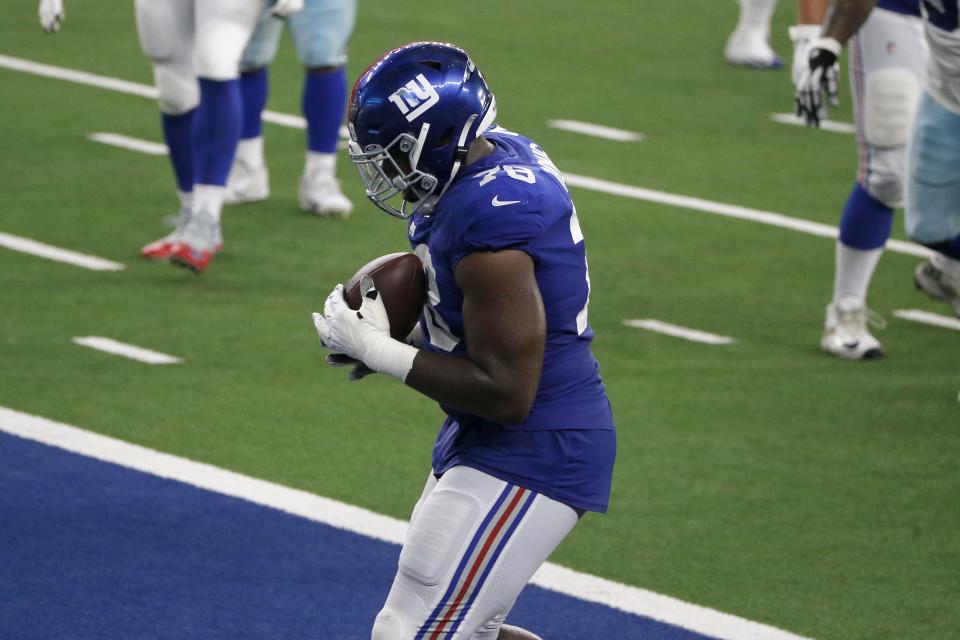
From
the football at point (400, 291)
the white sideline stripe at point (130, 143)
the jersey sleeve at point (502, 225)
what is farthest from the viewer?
the white sideline stripe at point (130, 143)

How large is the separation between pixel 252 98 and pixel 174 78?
109 cm

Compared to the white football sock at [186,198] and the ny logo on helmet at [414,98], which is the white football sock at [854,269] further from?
the ny logo on helmet at [414,98]

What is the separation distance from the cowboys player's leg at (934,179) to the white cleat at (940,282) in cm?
58

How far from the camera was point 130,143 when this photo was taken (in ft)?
29.5

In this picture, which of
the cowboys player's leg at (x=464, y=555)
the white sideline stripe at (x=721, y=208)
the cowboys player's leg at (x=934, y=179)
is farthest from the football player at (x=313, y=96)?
the cowboys player's leg at (x=464, y=555)

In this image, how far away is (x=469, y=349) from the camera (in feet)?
9.79

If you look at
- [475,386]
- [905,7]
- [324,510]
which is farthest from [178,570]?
[905,7]

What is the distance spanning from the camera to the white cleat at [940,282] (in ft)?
19.8

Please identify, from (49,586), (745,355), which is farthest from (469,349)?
(745,355)

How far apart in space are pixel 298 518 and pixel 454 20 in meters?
7.98

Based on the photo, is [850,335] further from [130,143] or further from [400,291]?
[130,143]

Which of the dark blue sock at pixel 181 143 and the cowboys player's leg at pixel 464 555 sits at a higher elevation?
the cowboys player's leg at pixel 464 555

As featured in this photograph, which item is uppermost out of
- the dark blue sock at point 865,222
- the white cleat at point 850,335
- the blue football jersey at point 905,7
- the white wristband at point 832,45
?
the blue football jersey at point 905,7

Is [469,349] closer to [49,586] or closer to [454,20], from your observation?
[49,586]
